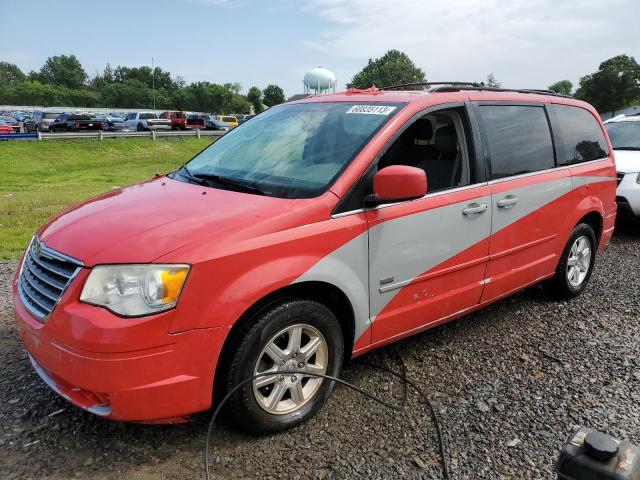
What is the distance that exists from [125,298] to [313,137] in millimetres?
1609

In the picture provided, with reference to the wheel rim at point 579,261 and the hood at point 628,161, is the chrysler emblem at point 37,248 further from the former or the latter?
the hood at point 628,161

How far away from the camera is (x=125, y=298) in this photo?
2.25 metres

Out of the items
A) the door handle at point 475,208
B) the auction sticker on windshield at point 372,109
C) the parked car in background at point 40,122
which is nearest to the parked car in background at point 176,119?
the parked car in background at point 40,122

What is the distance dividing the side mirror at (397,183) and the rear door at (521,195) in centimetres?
102

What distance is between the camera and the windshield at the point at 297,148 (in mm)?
2914

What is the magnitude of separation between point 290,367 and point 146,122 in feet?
119

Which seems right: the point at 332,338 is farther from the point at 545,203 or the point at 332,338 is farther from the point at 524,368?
the point at 545,203

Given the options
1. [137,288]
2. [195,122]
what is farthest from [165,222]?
[195,122]

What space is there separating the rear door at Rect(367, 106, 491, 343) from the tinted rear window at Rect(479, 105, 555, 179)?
0.21 metres

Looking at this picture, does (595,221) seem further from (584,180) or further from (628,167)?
(628,167)

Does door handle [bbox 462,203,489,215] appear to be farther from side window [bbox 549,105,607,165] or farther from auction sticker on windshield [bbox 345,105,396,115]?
side window [bbox 549,105,607,165]

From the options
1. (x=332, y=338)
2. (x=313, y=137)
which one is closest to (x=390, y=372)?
(x=332, y=338)

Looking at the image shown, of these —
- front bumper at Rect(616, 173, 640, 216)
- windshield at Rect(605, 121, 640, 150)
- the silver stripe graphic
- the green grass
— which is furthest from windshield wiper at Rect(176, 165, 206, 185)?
windshield at Rect(605, 121, 640, 150)

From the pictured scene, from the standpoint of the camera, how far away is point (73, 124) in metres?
29.8
